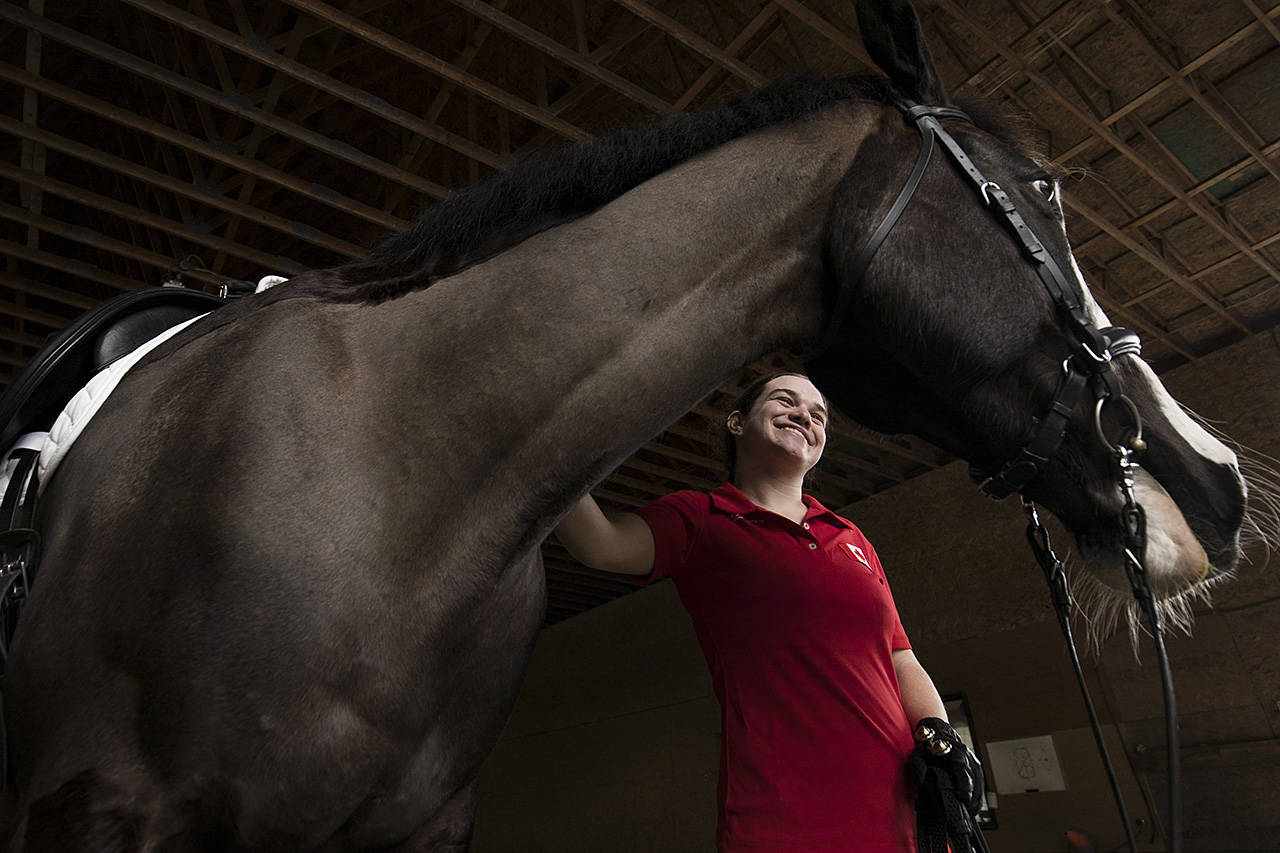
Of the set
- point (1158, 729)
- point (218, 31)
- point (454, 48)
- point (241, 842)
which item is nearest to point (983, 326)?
point (241, 842)

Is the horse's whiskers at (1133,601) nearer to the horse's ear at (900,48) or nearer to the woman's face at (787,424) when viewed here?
the woman's face at (787,424)

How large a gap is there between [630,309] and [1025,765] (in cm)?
701

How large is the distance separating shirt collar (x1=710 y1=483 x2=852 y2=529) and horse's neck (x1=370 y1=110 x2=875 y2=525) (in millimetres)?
497

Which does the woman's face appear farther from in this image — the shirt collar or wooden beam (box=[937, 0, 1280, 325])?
wooden beam (box=[937, 0, 1280, 325])

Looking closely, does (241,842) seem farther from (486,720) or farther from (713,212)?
(713,212)

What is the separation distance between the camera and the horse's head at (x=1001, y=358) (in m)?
1.12

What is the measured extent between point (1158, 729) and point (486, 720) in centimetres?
580

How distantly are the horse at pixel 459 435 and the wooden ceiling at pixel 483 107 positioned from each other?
3292 mm

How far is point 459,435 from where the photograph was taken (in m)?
1.06

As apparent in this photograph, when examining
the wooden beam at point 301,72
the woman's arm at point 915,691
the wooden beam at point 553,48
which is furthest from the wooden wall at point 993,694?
the wooden beam at point 301,72

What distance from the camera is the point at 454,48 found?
5.23m

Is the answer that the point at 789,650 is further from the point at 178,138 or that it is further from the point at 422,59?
the point at 178,138

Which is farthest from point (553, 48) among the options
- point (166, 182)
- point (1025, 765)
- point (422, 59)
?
point (1025, 765)

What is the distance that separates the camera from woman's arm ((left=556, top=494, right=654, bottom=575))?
4.74 ft
